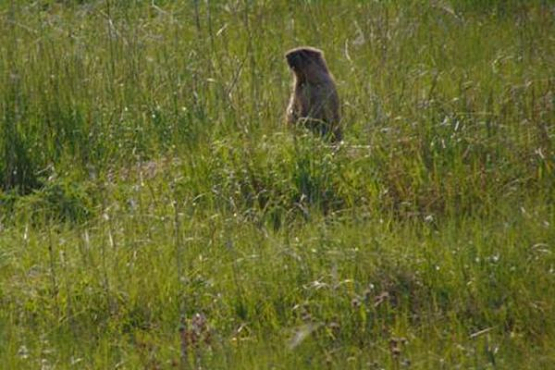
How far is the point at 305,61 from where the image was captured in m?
8.54

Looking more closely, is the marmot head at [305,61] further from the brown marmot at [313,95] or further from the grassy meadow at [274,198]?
the grassy meadow at [274,198]

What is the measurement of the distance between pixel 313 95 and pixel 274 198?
1.54m

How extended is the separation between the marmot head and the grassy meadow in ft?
0.64

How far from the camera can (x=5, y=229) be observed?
6828mm

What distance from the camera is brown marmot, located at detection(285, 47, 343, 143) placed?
7.98m

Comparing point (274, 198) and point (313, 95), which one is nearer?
point (274, 198)

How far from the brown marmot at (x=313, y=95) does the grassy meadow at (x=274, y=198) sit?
0.10 m

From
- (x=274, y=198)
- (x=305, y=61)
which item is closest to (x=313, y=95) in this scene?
(x=305, y=61)

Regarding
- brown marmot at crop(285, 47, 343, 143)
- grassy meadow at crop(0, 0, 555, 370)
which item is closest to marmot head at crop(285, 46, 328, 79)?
brown marmot at crop(285, 47, 343, 143)

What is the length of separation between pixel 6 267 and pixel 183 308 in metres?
1.02

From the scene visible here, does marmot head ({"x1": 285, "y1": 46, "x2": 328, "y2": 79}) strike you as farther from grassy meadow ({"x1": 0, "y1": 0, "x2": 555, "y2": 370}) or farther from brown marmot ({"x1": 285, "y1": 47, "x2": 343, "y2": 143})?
grassy meadow ({"x1": 0, "y1": 0, "x2": 555, "y2": 370})

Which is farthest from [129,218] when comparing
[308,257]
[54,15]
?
[54,15]

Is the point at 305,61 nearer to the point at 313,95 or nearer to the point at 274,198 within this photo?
the point at 313,95

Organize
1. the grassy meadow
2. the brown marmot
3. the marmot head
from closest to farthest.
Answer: the grassy meadow < the brown marmot < the marmot head
